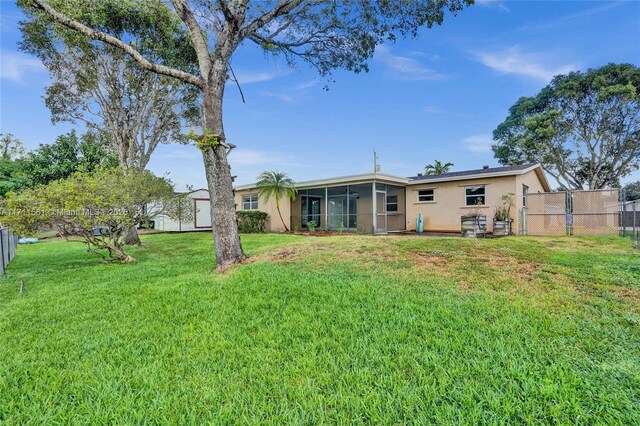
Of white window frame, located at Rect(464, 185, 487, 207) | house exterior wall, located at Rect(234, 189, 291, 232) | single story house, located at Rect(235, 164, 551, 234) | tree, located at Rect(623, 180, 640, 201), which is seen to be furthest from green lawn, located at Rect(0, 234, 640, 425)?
tree, located at Rect(623, 180, 640, 201)

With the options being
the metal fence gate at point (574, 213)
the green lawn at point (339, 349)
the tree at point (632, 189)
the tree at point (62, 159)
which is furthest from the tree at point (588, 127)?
the tree at point (62, 159)

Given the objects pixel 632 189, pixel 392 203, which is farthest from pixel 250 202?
pixel 632 189

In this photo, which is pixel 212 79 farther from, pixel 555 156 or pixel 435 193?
pixel 555 156

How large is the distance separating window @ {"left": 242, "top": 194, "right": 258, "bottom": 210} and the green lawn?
15528 mm

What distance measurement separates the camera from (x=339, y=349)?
2758 mm

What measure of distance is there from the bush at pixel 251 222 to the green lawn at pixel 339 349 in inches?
521

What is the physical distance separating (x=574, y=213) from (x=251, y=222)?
1566 centimetres

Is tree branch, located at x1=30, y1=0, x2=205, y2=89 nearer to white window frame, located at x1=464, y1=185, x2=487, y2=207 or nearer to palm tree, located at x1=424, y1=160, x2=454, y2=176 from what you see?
white window frame, located at x1=464, y1=185, x2=487, y2=207

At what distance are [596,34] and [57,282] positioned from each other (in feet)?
62.8

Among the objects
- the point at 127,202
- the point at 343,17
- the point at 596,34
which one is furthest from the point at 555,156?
the point at 127,202

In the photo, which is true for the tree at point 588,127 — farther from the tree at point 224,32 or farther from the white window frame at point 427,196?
the tree at point 224,32

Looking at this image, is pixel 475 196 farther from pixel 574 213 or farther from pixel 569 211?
pixel 574 213

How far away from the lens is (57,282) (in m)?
6.17

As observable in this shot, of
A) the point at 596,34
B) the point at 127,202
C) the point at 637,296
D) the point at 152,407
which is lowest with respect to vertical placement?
the point at 152,407
